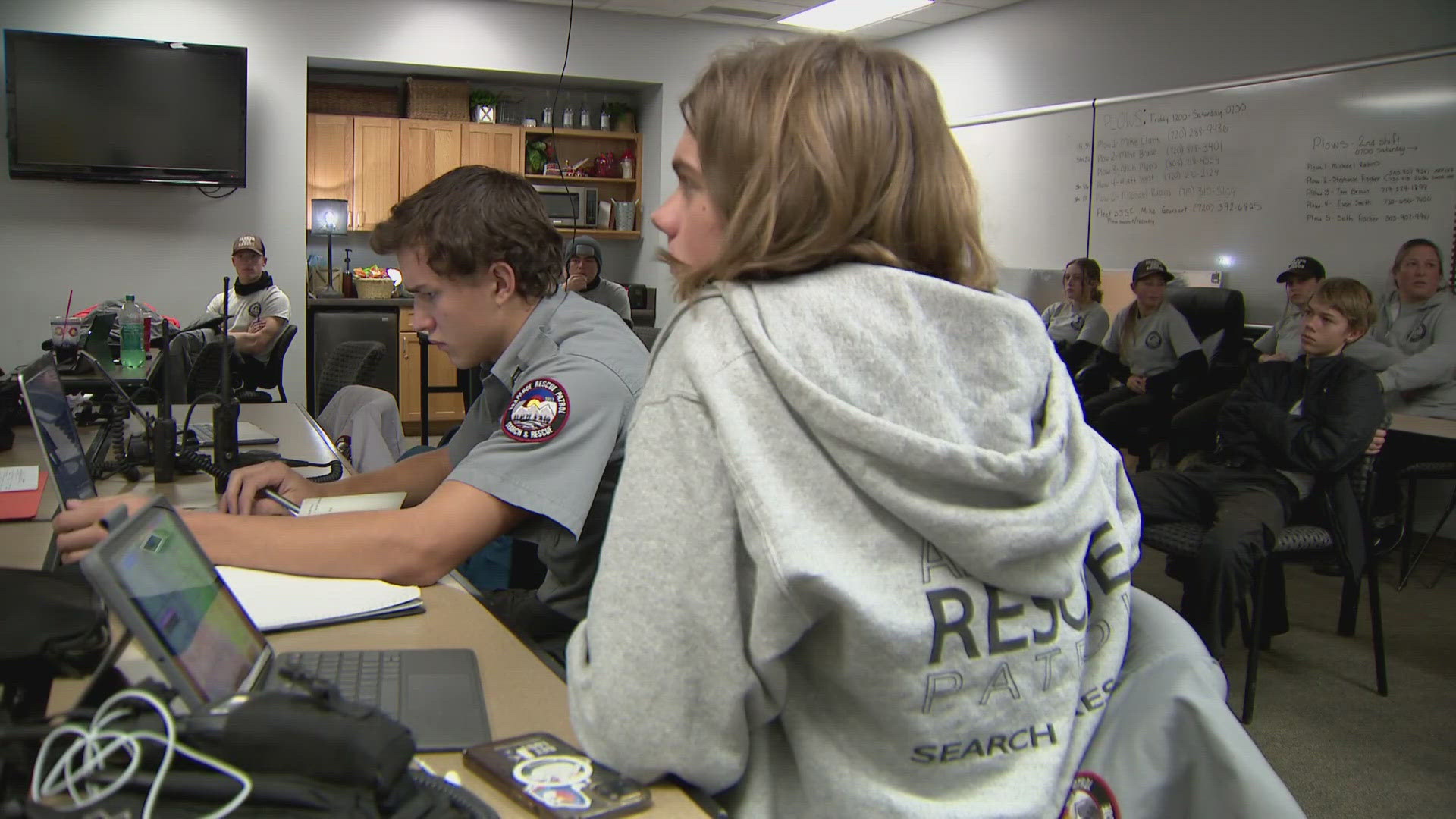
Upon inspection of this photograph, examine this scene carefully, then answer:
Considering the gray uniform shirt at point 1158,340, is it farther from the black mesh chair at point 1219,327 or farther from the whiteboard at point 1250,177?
the whiteboard at point 1250,177

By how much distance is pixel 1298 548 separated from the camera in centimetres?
292

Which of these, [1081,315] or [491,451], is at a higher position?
[1081,315]

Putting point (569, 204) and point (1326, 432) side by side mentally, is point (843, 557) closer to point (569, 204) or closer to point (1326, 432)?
point (1326, 432)

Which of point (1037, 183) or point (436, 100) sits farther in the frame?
point (436, 100)

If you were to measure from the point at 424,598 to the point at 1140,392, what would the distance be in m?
5.06

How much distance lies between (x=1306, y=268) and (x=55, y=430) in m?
4.93

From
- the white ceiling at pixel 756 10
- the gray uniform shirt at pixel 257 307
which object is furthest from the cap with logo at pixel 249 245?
Answer: the white ceiling at pixel 756 10

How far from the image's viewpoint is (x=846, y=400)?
2.58 feet

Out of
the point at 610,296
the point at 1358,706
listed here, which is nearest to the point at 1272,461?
the point at 1358,706

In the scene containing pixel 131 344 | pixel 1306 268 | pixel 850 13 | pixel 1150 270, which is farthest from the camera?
pixel 850 13

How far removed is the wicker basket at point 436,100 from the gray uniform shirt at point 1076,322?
4167mm

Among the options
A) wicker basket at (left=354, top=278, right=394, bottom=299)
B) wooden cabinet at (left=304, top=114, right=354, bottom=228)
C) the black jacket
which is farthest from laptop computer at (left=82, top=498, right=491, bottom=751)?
wooden cabinet at (left=304, top=114, right=354, bottom=228)

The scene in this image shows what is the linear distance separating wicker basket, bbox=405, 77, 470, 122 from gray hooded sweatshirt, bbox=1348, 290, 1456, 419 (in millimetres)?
5667

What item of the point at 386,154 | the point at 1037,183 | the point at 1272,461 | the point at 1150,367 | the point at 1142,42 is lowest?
the point at 1272,461
